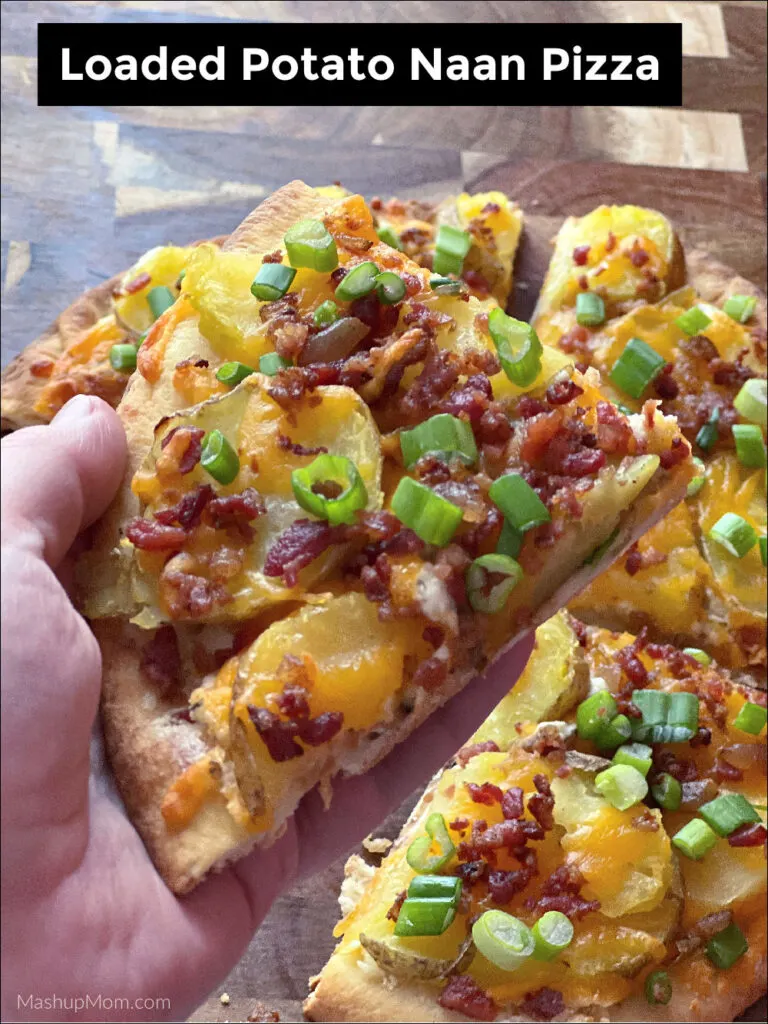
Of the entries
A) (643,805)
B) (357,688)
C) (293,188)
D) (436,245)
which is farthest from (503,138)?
(357,688)

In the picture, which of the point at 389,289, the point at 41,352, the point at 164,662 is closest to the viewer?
the point at 164,662

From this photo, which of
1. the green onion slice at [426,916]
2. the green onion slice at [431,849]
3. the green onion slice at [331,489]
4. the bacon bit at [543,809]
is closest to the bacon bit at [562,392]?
the green onion slice at [331,489]

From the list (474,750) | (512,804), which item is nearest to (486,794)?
(512,804)

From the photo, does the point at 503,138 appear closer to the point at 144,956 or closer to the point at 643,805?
the point at 643,805

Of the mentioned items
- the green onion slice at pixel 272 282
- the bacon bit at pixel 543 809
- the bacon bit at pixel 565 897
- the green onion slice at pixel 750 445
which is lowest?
the bacon bit at pixel 565 897

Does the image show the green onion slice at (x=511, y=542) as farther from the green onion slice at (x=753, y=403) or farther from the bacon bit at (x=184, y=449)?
the green onion slice at (x=753, y=403)

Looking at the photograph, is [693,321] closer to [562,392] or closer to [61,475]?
[562,392]

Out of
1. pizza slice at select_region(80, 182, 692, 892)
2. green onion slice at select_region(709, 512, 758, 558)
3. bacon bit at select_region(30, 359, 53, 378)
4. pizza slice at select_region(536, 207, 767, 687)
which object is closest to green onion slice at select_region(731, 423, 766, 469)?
pizza slice at select_region(536, 207, 767, 687)
